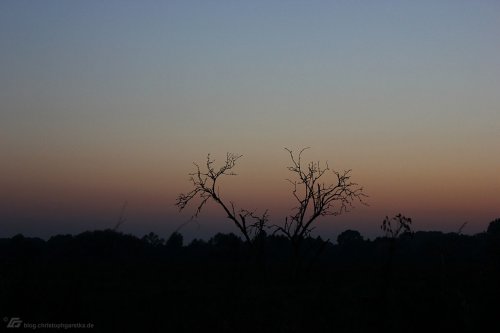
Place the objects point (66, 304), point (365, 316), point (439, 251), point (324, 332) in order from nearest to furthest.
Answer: point (439, 251), point (66, 304), point (324, 332), point (365, 316)

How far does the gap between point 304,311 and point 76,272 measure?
4794 mm

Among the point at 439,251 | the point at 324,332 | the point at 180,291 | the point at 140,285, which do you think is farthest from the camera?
the point at 140,285

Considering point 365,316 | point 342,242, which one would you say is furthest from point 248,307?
point 342,242

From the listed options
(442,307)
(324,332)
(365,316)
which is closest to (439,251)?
(442,307)

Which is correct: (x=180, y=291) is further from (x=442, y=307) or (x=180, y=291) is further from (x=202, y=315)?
(x=442, y=307)

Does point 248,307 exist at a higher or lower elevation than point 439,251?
lower

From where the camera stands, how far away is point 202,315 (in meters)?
9.73

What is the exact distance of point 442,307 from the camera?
6898 millimetres

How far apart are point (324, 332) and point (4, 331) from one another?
4682mm

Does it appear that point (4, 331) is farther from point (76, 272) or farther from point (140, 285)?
point (140, 285)

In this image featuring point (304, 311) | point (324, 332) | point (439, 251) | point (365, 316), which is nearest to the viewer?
point (439, 251)

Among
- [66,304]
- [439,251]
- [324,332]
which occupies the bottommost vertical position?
[324,332]

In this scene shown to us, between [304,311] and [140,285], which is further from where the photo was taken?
[140,285]

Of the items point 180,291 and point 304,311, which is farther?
point 180,291
